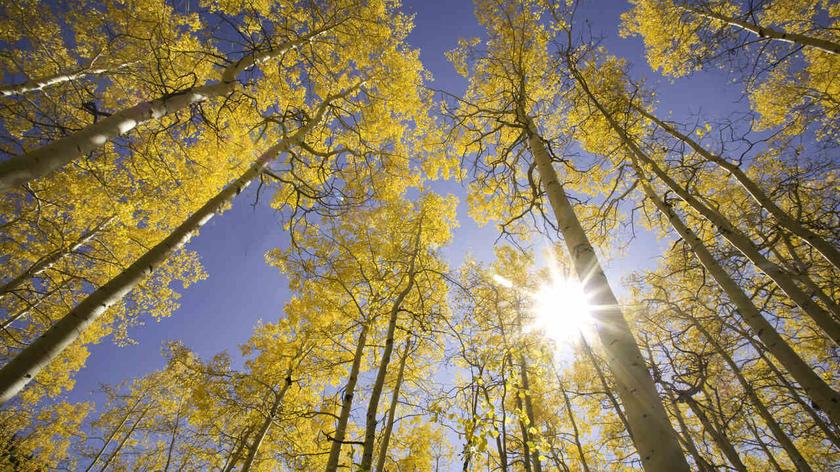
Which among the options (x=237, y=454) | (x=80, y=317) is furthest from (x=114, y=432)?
(x=80, y=317)

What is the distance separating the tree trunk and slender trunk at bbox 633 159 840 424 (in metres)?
3.30

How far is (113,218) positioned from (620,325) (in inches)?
485

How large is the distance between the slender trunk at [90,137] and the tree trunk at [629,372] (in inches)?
142

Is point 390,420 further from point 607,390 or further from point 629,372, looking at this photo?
point 629,372

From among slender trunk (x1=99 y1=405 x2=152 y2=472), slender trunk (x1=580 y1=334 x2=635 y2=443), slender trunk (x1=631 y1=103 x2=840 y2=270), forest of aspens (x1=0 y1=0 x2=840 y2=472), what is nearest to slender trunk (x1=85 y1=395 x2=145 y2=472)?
slender trunk (x1=99 y1=405 x2=152 y2=472)

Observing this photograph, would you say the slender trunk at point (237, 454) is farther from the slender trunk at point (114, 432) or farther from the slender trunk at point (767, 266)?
the slender trunk at point (114, 432)

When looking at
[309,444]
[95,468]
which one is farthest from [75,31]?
[95,468]

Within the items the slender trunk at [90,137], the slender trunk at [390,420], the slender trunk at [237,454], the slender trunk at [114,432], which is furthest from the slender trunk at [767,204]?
the slender trunk at [114,432]

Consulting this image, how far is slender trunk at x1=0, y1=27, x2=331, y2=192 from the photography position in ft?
6.21

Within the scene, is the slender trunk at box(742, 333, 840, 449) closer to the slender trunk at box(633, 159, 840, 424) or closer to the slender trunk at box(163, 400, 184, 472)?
the slender trunk at box(633, 159, 840, 424)

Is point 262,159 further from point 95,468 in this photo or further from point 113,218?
point 95,468

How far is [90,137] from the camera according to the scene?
2.35 metres

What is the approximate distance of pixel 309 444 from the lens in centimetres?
748

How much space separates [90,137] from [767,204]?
8157 millimetres
